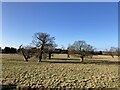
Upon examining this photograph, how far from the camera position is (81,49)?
48781 millimetres

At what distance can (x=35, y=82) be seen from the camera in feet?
54.2

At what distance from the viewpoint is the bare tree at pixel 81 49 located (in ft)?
158

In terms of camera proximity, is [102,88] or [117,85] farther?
[117,85]

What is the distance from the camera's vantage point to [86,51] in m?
48.2

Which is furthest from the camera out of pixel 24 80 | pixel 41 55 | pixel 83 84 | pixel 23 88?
pixel 41 55

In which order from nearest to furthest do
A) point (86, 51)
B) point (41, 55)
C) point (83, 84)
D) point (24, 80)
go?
point (83, 84)
point (24, 80)
point (41, 55)
point (86, 51)

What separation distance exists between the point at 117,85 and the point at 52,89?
540 cm

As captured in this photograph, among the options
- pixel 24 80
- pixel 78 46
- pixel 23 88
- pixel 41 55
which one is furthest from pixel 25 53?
pixel 23 88

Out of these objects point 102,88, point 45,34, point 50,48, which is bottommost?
point 102,88

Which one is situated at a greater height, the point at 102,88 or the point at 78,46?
the point at 78,46

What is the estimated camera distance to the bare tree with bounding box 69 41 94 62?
158 feet

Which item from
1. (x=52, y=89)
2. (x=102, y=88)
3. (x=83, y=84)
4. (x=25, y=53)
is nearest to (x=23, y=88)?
(x=52, y=89)

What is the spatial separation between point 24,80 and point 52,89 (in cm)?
378

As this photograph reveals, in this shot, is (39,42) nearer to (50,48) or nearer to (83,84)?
(50,48)
